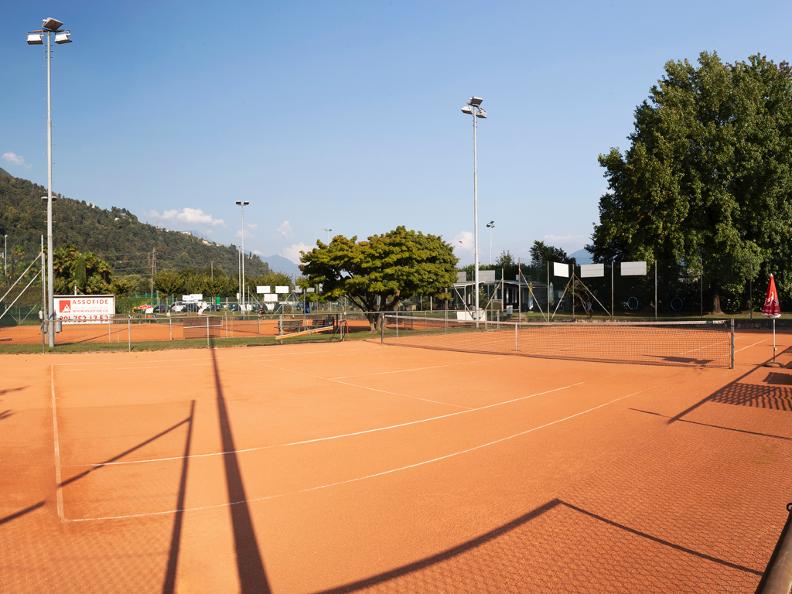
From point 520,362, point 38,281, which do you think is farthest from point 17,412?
point 38,281

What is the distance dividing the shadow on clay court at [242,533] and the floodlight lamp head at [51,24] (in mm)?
26153

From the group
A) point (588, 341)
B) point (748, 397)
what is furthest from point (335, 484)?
point (588, 341)

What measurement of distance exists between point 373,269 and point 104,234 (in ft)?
454

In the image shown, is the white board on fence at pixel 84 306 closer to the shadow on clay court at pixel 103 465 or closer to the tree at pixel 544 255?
the shadow on clay court at pixel 103 465

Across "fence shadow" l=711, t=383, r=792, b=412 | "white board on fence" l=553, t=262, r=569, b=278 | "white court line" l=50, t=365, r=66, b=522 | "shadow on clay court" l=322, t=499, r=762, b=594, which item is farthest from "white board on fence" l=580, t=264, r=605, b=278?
"shadow on clay court" l=322, t=499, r=762, b=594

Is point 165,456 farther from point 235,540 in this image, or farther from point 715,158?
point 715,158

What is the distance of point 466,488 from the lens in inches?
249

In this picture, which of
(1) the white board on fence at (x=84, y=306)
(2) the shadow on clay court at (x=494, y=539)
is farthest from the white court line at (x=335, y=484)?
(1) the white board on fence at (x=84, y=306)

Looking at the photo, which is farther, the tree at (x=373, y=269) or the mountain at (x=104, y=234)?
the mountain at (x=104, y=234)

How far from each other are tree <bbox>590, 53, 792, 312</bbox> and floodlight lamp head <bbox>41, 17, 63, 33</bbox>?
35.4 m

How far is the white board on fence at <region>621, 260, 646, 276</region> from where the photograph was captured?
3938 cm

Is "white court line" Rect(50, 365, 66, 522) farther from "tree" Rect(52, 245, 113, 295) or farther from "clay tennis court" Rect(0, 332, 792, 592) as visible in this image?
"tree" Rect(52, 245, 113, 295)

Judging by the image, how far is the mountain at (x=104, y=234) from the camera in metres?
125

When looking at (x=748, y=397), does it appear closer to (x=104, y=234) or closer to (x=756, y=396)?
(x=756, y=396)
